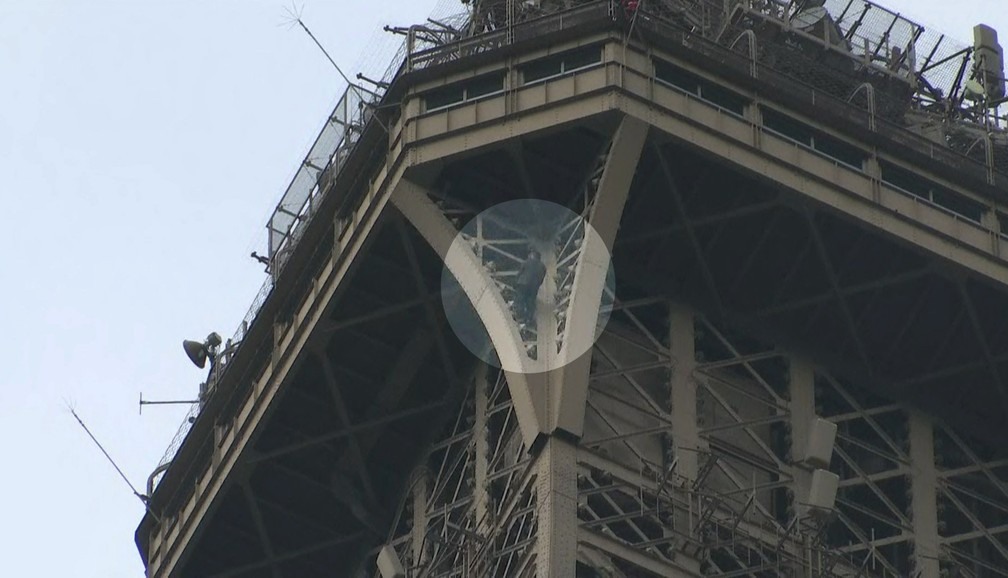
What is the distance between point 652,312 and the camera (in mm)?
74312

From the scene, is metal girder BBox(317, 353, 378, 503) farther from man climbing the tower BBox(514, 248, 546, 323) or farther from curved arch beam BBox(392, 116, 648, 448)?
man climbing the tower BBox(514, 248, 546, 323)

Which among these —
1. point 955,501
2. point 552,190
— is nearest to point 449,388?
point 552,190

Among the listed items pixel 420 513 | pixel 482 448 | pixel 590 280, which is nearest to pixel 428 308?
pixel 482 448

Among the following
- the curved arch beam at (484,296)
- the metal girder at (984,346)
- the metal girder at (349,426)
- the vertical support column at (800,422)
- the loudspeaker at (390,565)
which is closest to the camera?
the curved arch beam at (484,296)

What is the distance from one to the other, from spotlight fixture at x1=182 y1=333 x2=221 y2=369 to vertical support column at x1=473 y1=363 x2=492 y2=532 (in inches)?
460

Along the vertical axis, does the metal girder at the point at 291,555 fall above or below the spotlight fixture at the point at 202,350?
below

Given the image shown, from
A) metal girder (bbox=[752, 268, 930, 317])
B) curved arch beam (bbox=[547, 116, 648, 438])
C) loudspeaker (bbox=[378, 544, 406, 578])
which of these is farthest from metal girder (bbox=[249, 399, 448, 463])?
metal girder (bbox=[752, 268, 930, 317])

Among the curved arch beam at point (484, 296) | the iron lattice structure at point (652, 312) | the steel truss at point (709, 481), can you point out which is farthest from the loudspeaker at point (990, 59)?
the curved arch beam at point (484, 296)

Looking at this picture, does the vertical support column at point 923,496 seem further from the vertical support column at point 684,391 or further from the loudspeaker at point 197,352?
the loudspeaker at point 197,352

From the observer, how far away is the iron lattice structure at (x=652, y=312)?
6981 cm

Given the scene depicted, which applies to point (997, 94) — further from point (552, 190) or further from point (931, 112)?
point (552, 190)

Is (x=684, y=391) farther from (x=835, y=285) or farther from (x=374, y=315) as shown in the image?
(x=374, y=315)

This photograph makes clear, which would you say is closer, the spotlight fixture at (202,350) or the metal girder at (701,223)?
the metal girder at (701,223)
